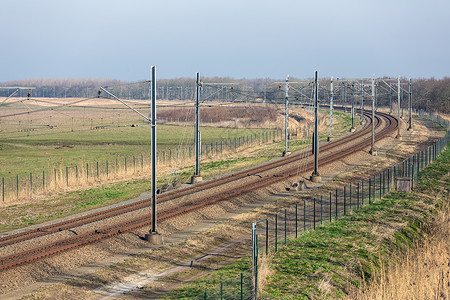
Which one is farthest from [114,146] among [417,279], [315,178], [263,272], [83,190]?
[417,279]

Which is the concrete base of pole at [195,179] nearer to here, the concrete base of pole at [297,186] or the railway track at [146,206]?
the railway track at [146,206]

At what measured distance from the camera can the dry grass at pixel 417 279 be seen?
21312 mm

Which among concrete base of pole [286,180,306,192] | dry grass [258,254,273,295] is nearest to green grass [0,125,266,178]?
concrete base of pole [286,180,306,192]

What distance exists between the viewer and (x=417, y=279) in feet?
75.2

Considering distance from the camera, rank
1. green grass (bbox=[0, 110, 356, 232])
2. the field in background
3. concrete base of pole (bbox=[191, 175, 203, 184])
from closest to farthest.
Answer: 1. green grass (bbox=[0, 110, 356, 232])
2. concrete base of pole (bbox=[191, 175, 203, 184])
3. the field in background

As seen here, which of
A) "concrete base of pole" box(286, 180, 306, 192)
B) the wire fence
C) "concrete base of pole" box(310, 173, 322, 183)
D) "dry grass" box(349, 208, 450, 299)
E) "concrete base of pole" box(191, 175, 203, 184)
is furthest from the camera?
"concrete base of pole" box(310, 173, 322, 183)

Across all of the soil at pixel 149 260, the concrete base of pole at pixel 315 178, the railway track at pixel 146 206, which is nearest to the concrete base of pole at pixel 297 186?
the railway track at pixel 146 206

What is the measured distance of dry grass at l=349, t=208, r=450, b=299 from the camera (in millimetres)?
21312

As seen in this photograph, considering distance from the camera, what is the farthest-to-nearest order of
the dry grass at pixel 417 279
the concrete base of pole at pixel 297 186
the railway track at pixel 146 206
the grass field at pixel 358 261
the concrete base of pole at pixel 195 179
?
the concrete base of pole at pixel 195 179, the concrete base of pole at pixel 297 186, the railway track at pixel 146 206, the grass field at pixel 358 261, the dry grass at pixel 417 279

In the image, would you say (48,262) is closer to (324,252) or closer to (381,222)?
(324,252)

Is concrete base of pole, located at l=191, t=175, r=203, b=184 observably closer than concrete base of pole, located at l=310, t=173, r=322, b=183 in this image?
Yes

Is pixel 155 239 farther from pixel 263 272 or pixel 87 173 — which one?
pixel 87 173

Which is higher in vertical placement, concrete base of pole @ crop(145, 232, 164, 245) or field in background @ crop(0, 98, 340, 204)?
field in background @ crop(0, 98, 340, 204)

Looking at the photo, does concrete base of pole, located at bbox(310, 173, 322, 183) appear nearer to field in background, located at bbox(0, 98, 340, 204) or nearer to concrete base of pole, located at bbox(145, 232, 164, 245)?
field in background, located at bbox(0, 98, 340, 204)
